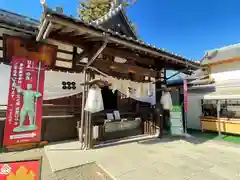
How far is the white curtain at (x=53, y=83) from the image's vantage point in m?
4.89

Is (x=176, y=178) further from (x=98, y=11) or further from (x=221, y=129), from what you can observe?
(x=98, y=11)

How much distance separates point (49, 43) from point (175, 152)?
5775 mm

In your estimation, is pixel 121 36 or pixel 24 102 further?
pixel 24 102

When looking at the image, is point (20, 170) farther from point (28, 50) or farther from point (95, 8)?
point (95, 8)

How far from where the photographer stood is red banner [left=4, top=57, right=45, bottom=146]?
4.86 metres

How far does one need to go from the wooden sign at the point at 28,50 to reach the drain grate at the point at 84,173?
384 cm

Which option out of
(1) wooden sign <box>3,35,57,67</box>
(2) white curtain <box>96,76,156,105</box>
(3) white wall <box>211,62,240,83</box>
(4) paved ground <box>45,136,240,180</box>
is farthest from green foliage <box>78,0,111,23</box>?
(4) paved ground <box>45,136,240,180</box>

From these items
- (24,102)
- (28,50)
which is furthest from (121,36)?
(24,102)

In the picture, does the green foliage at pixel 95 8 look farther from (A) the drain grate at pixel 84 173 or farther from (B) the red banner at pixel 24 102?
(A) the drain grate at pixel 84 173

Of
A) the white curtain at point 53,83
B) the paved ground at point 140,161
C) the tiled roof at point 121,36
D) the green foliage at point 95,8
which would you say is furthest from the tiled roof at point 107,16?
the green foliage at point 95,8

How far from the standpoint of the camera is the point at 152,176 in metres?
3.33

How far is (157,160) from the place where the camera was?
4.22 meters

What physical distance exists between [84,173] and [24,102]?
319 centimetres

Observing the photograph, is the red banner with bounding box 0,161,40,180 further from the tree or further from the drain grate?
the tree
